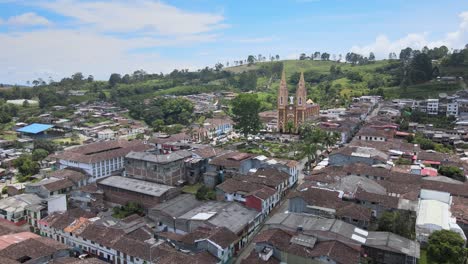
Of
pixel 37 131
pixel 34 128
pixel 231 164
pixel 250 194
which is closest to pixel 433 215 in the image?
pixel 250 194

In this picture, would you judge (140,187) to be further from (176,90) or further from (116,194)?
(176,90)

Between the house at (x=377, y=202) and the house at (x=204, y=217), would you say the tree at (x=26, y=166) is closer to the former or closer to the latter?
the house at (x=204, y=217)

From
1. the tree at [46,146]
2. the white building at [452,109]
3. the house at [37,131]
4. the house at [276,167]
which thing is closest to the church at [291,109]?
the house at [276,167]

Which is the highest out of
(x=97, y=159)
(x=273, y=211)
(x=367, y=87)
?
(x=367, y=87)

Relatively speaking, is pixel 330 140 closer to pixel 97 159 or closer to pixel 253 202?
pixel 253 202

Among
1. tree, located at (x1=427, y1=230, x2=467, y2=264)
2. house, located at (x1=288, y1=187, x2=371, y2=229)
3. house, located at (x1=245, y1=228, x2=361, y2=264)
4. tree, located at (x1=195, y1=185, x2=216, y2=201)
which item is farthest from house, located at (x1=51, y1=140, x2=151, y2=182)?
tree, located at (x1=427, y1=230, x2=467, y2=264)
